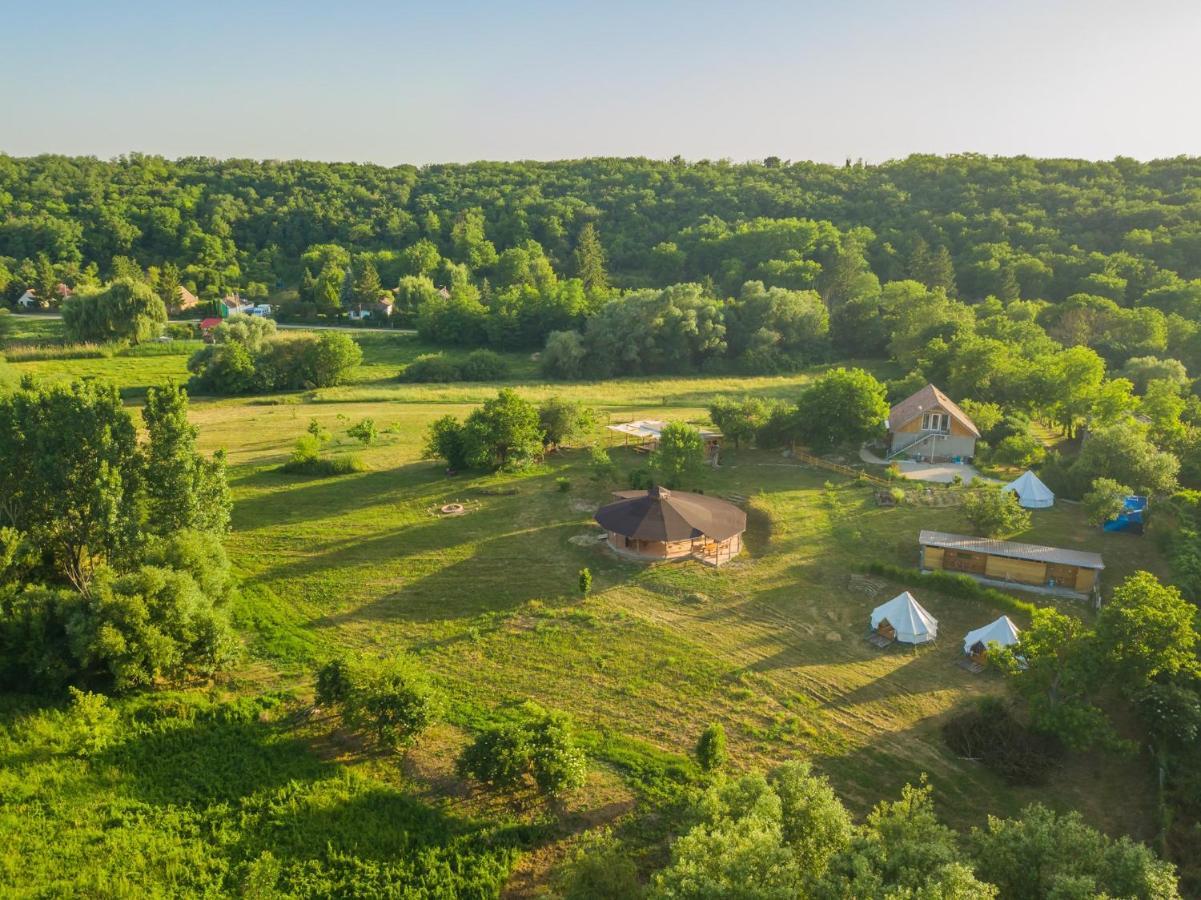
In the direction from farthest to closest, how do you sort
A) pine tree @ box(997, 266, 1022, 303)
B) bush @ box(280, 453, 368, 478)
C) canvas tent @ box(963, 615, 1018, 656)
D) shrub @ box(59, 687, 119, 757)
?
1. pine tree @ box(997, 266, 1022, 303)
2. bush @ box(280, 453, 368, 478)
3. canvas tent @ box(963, 615, 1018, 656)
4. shrub @ box(59, 687, 119, 757)

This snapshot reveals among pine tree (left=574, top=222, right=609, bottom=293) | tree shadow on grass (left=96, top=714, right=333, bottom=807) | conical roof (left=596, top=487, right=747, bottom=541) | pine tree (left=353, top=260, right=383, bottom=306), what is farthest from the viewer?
pine tree (left=574, top=222, right=609, bottom=293)

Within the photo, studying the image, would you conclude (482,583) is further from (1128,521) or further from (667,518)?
(1128,521)

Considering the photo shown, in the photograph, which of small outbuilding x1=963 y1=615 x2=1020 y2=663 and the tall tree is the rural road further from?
small outbuilding x1=963 y1=615 x2=1020 y2=663

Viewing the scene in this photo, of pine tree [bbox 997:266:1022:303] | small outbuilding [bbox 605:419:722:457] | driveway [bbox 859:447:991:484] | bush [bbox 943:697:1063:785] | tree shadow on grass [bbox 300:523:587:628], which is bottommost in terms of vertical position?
bush [bbox 943:697:1063:785]

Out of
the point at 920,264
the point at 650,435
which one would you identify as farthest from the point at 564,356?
the point at 920,264

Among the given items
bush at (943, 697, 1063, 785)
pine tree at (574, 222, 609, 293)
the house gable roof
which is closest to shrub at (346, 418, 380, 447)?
the house gable roof

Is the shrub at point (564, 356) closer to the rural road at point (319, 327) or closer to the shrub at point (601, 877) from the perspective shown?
the rural road at point (319, 327)

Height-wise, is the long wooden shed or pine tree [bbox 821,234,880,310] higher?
pine tree [bbox 821,234,880,310]
